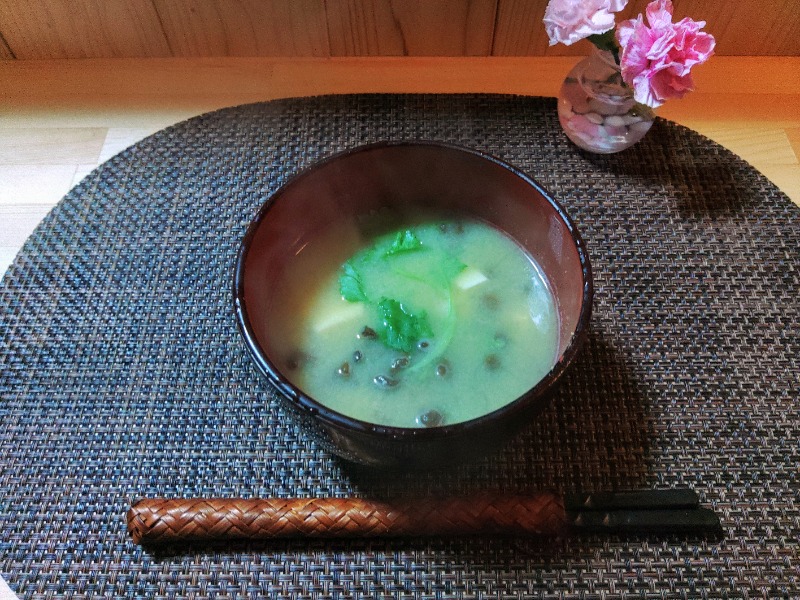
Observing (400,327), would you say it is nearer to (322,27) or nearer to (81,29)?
(322,27)

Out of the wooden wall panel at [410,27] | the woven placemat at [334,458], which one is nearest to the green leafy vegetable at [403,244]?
the woven placemat at [334,458]

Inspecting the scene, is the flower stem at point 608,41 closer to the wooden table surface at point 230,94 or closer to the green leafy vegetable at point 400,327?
the wooden table surface at point 230,94

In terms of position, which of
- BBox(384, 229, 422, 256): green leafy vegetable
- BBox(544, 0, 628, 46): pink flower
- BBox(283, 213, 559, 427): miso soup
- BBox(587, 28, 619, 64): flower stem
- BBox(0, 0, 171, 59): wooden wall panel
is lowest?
BBox(283, 213, 559, 427): miso soup

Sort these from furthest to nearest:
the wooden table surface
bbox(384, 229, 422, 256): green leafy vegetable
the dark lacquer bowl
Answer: the wooden table surface, bbox(384, 229, 422, 256): green leafy vegetable, the dark lacquer bowl

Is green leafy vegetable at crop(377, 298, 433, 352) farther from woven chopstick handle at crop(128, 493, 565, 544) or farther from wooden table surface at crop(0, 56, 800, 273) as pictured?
wooden table surface at crop(0, 56, 800, 273)

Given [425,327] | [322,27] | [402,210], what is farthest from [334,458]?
[322,27]

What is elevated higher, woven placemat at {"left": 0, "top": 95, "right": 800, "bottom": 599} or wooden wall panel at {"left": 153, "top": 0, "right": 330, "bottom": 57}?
wooden wall panel at {"left": 153, "top": 0, "right": 330, "bottom": 57}

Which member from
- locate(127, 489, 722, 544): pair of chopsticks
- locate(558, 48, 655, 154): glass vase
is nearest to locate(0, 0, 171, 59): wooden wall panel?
locate(558, 48, 655, 154): glass vase
